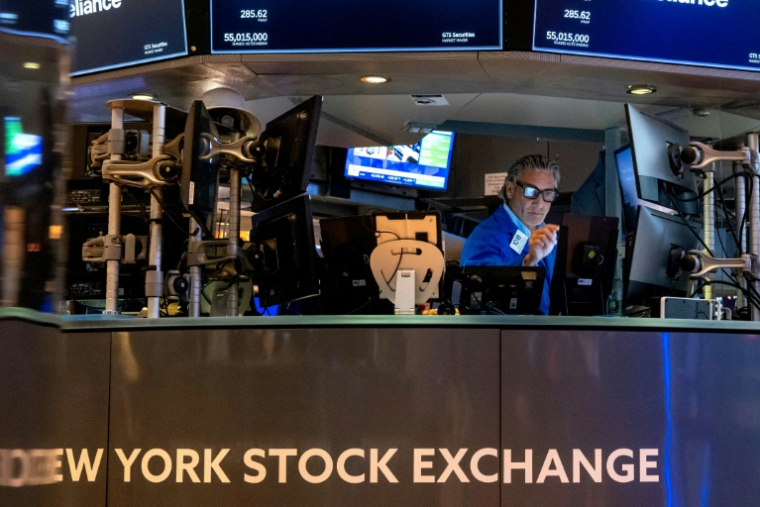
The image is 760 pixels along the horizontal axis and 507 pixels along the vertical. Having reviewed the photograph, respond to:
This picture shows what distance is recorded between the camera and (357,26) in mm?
4059

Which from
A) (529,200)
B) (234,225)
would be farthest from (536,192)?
(234,225)

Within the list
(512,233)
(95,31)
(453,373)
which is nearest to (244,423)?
(453,373)

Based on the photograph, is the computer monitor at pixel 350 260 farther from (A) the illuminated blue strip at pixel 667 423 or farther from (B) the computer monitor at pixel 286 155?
(A) the illuminated blue strip at pixel 667 423

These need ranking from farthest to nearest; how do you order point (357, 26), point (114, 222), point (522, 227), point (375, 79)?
point (522, 227)
point (375, 79)
point (357, 26)
point (114, 222)

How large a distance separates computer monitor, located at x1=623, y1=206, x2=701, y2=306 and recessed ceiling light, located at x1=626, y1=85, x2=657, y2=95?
4.50ft

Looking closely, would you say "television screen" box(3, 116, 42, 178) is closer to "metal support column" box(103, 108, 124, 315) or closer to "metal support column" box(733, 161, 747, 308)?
"metal support column" box(103, 108, 124, 315)

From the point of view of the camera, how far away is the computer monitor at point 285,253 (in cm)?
329

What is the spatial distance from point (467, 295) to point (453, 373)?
194 cm

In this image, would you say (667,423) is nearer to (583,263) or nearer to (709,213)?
(709,213)

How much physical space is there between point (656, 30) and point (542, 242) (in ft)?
5.32

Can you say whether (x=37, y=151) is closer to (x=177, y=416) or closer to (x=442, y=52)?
(x=177, y=416)

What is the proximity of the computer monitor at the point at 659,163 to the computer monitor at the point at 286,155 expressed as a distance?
117cm

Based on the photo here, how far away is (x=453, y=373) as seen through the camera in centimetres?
241

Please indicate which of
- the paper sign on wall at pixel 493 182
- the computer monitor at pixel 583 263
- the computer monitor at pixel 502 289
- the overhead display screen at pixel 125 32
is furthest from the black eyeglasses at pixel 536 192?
the overhead display screen at pixel 125 32
